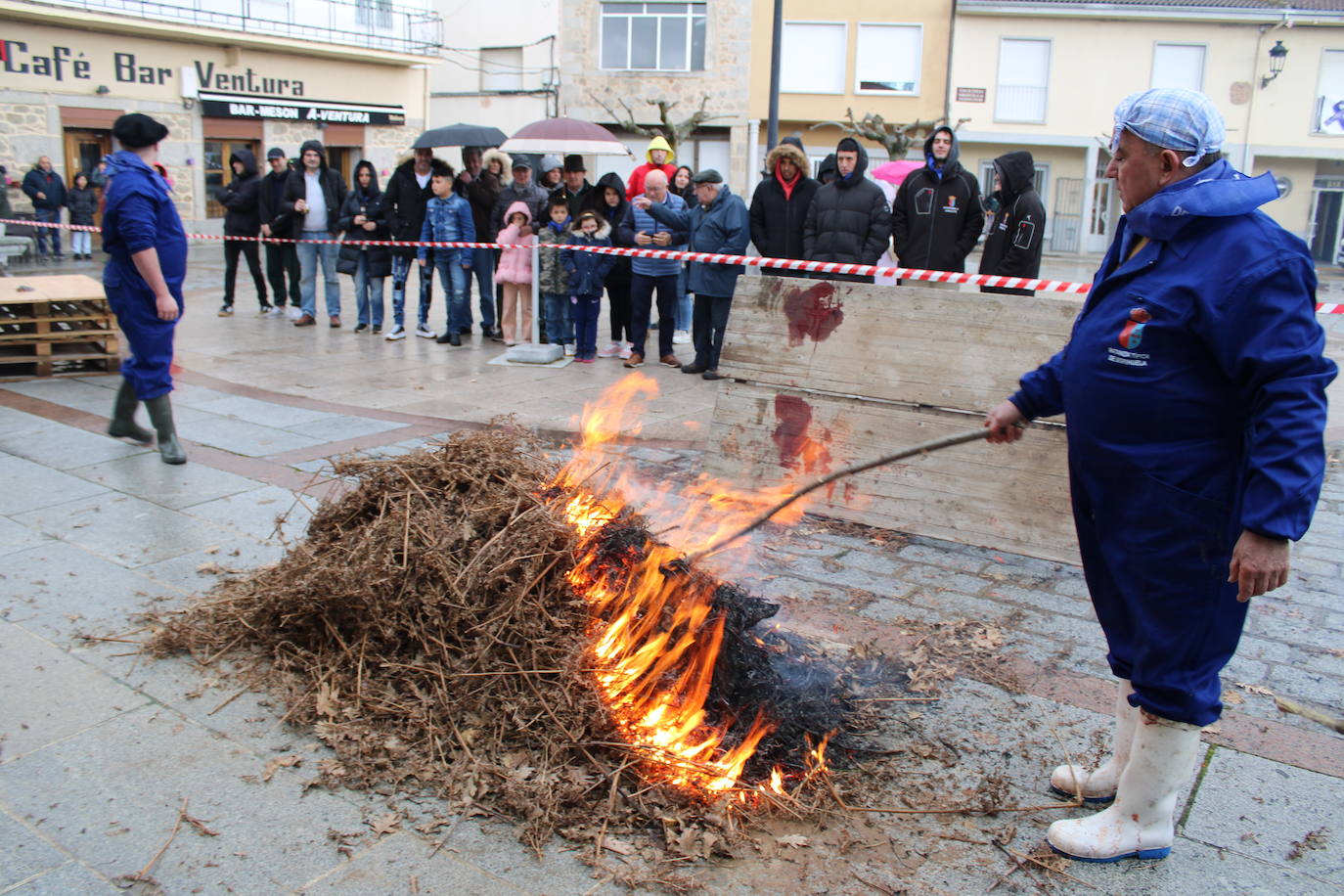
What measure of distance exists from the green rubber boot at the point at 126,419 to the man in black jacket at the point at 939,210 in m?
6.33

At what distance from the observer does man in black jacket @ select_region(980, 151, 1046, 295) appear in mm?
8250

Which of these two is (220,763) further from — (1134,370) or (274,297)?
(274,297)

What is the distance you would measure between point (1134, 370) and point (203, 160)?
2989cm

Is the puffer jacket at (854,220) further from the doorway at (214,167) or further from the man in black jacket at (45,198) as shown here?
→ the doorway at (214,167)

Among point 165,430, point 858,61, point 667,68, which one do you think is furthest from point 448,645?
point 858,61

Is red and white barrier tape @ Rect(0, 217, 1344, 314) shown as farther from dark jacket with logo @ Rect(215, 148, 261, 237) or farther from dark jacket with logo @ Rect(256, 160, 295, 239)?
dark jacket with logo @ Rect(215, 148, 261, 237)

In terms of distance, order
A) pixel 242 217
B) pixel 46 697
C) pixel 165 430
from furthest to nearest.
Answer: pixel 242 217 < pixel 165 430 < pixel 46 697

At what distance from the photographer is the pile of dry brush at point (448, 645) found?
3145mm

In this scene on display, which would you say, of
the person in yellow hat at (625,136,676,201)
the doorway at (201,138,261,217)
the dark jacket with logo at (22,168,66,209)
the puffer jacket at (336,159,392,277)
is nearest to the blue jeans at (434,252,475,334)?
the puffer jacket at (336,159,392,277)

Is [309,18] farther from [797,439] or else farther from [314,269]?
[797,439]

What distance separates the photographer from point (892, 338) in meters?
5.84

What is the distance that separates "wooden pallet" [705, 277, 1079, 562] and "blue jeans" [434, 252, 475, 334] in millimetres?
5829

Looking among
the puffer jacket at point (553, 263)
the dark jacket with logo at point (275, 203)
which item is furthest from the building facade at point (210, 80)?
the puffer jacket at point (553, 263)

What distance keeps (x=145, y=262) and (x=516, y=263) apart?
5142mm
